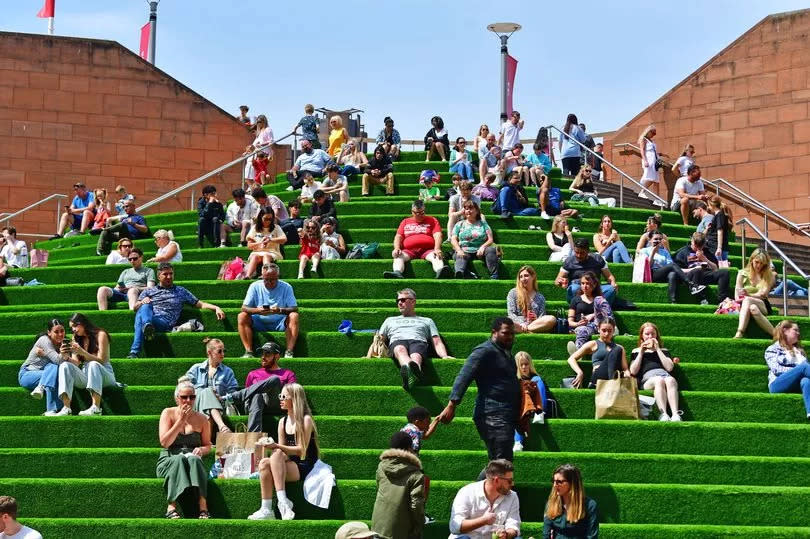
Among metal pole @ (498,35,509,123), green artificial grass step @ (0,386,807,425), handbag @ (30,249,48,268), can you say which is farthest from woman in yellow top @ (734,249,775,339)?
metal pole @ (498,35,509,123)

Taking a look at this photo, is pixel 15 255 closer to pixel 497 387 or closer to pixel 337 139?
pixel 337 139

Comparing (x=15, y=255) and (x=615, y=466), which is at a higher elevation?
(x=15, y=255)

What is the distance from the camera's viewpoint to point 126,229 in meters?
19.6

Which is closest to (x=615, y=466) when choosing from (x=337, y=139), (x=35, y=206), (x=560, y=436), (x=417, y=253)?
(x=560, y=436)

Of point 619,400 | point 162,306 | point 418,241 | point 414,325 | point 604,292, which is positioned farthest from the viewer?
point 418,241

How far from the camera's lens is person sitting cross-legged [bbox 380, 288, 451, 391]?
1333 centimetres

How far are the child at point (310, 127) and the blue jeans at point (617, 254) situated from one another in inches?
277

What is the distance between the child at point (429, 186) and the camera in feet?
66.8

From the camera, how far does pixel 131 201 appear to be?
19719 millimetres

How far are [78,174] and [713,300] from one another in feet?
41.2

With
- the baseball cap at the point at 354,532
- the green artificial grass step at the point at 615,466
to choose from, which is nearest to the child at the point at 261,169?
the green artificial grass step at the point at 615,466

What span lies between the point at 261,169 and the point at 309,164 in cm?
198

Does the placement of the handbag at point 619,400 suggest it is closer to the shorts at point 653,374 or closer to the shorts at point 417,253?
the shorts at point 653,374

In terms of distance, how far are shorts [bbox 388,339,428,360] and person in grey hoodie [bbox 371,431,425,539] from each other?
3.00 m
